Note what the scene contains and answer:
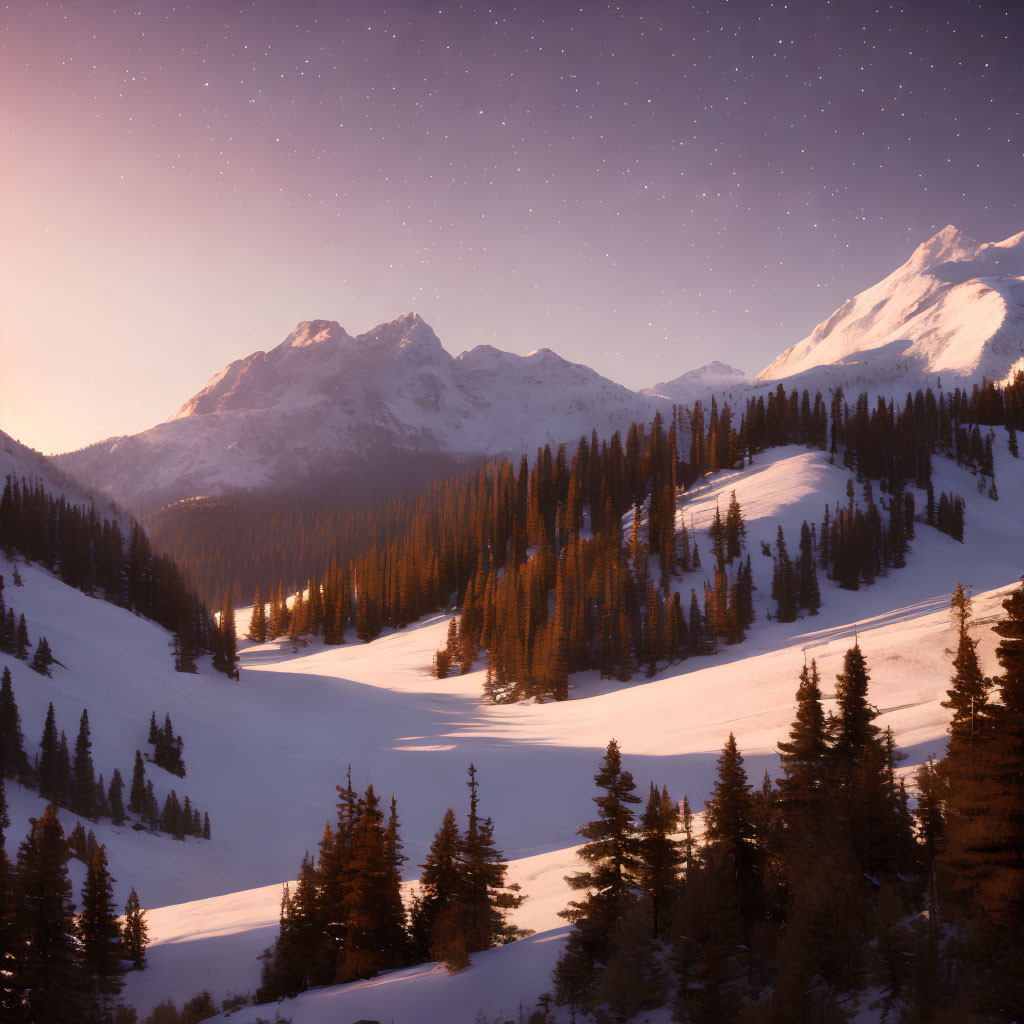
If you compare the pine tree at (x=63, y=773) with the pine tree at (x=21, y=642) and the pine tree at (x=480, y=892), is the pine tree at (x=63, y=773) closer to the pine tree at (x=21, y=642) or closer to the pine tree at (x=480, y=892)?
the pine tree at (x=21, y=642)

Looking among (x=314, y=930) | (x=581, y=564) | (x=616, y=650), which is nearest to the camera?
(x=314, y=930)

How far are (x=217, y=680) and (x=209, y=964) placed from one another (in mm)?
52638

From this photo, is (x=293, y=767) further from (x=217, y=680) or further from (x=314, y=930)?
(x=314, y=930)

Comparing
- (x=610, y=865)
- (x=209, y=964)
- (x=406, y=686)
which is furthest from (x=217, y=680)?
(x=610, y=865)

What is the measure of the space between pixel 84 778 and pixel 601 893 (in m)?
39.3

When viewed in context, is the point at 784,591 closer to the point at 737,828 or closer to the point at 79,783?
the point at 737,828

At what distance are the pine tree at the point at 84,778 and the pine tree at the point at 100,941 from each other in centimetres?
2200

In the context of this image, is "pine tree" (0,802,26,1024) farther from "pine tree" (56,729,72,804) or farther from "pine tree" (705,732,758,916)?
"pine tree" (56,729,72,804)

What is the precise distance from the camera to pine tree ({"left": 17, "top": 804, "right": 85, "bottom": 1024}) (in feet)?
63.3

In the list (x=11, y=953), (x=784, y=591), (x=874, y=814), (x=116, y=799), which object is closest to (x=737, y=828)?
(x=874, y=814)

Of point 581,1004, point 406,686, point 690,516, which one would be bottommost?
point 406,686

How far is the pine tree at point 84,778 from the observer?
41156mm

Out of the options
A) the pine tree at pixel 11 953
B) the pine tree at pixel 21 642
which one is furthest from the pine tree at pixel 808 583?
the pine tree at pixel 21 642

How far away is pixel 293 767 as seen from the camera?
53.0 m
